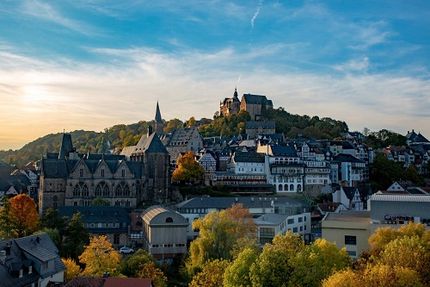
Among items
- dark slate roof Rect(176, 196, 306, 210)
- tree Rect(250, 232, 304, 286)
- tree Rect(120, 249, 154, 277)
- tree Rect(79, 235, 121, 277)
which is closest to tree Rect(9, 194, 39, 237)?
tree Rect(79, 235, 121, 277)

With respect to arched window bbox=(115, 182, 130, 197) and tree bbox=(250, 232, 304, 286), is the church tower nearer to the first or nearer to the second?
arched window bbox=(115, 182, 130, 197)

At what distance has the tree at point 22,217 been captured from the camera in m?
64.1

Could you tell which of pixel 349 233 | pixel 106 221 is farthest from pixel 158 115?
pixel 349 233

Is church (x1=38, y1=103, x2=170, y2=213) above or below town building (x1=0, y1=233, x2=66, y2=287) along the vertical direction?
above

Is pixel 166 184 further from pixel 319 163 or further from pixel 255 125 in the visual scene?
pixel 255 125

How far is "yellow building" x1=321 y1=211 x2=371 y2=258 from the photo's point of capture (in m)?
54.0

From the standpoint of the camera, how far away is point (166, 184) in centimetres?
8862

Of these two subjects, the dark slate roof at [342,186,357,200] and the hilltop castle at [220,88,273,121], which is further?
the hilltop castle at [220,88,273,121]

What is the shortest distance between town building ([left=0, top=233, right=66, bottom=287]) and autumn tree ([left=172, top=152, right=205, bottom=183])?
44413 mm

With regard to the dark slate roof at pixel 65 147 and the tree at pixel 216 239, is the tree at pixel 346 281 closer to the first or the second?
the tree at pixel 216 239

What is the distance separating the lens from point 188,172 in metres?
91.6

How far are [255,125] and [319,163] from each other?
3464 centimetres

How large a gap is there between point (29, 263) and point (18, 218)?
1023 inches

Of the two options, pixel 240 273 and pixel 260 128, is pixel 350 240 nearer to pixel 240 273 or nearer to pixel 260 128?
pixel 240 273
